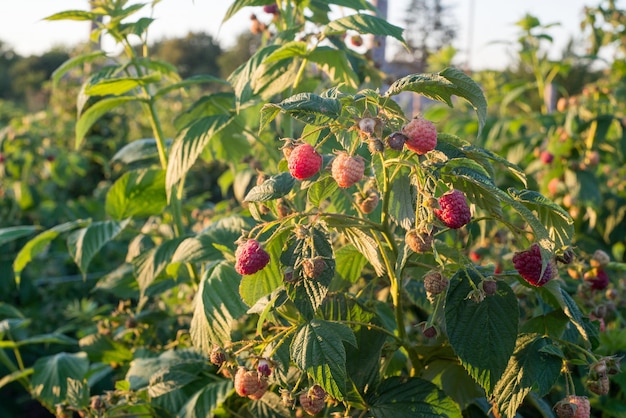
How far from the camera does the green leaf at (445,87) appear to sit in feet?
2.66

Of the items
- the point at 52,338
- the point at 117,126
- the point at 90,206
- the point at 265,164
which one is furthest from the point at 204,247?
the point at 117,126

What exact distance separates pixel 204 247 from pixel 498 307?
0.58m

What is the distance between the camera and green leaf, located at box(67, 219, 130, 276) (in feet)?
4.97

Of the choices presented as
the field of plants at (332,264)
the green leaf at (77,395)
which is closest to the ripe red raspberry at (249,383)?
the field of plants at (332,264)

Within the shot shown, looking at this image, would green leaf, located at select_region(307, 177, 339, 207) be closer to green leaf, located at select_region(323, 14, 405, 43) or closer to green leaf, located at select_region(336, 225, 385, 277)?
green leaf, located at select_region(336, 225, 385, 277)

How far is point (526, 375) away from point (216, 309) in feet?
1.60

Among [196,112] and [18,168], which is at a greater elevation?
[196,112]

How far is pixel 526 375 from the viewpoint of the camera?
959 mm

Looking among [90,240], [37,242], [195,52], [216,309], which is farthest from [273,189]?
[195,52]

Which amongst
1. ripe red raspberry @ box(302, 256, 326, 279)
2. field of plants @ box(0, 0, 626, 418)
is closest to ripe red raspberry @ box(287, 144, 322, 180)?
field of plants @ box(0, 0, 626, 418)

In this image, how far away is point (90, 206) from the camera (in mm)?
3531

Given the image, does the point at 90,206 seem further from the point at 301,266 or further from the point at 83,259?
the point at 301,266

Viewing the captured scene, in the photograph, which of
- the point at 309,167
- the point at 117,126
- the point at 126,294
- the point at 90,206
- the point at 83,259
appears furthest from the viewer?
the point at 117,126

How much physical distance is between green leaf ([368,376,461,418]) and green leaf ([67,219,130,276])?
2.39 feet
